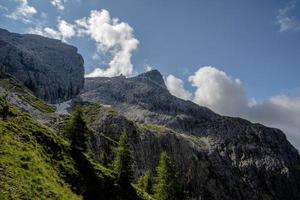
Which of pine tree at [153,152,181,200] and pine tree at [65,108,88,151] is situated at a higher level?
pine tree at [65,108,88,151]

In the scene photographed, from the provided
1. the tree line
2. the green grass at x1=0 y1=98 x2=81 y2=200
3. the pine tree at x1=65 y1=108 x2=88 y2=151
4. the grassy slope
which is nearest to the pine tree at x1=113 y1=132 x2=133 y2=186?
the tree line

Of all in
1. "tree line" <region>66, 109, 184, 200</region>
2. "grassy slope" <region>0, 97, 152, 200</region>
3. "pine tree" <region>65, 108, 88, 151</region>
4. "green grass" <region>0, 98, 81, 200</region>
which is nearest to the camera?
"green grass" <region>0, 98, 81, 200</region>

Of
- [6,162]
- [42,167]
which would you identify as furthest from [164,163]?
[6,162]

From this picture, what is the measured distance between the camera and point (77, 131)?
211 ft

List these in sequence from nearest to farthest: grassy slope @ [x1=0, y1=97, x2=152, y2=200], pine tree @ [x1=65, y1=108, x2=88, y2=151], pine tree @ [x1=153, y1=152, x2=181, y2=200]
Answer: grassy slope @ [x1=0, y1=97, x2=152, y2=200] < pine tree @ [x1=65, y1=108, x2=88, y2=151] < pine tree @ [x1=153, y1=152, x2=181, y2=200]

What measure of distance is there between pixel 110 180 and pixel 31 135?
1572cm

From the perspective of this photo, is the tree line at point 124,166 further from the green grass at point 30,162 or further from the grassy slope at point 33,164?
the green grass at point 30,162

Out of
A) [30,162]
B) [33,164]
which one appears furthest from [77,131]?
[30,162]

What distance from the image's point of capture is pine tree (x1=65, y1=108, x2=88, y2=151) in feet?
207

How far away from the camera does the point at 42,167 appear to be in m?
46.3

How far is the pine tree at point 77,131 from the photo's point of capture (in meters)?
63.0

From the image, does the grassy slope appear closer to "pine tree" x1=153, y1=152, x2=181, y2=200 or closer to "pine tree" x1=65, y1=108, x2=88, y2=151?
"pine tree" x1=65, y1=108, x2=88, y2=151

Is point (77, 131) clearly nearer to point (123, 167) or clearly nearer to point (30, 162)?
point (123, 167)

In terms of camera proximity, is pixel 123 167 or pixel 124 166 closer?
pixel 123 167
